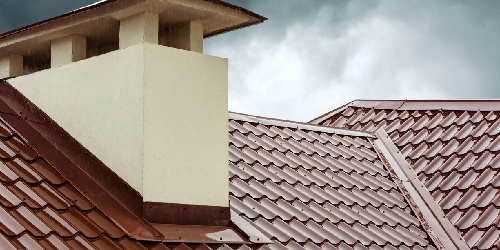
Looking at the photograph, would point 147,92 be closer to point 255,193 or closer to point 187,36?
point 187,36

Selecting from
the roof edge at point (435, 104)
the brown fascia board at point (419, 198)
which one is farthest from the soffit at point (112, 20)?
the roof edge at point (435, 104)

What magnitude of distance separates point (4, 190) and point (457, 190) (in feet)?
19.6

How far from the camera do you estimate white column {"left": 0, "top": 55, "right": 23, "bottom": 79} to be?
798cm

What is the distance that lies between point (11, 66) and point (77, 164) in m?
1.65

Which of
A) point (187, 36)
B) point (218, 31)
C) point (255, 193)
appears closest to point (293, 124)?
point (255, 193)

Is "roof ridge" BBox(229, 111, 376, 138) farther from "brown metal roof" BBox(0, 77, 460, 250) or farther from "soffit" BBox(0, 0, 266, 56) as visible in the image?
"soffit" BBox(0, 0, 266, 56)

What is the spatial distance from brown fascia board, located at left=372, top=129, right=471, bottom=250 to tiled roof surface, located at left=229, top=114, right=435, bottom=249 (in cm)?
10

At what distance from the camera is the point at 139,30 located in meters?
6.92

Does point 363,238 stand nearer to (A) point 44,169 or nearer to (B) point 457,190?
(B) point 457,190

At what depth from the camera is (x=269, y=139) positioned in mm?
A: 10273

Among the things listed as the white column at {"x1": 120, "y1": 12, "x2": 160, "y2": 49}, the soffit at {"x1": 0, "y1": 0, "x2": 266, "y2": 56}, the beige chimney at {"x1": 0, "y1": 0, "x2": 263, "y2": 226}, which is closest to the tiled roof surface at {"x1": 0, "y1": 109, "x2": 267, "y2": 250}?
the beige chimney at {"x1": 0, "y1": 0, "x2": 263, "y2": 226}

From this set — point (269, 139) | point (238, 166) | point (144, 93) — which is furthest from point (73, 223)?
point (269, 139)

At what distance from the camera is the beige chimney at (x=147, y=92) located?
21.5 ft

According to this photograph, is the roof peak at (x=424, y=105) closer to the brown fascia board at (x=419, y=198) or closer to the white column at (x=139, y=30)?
the brown fascia board at (x=419, y=198)
